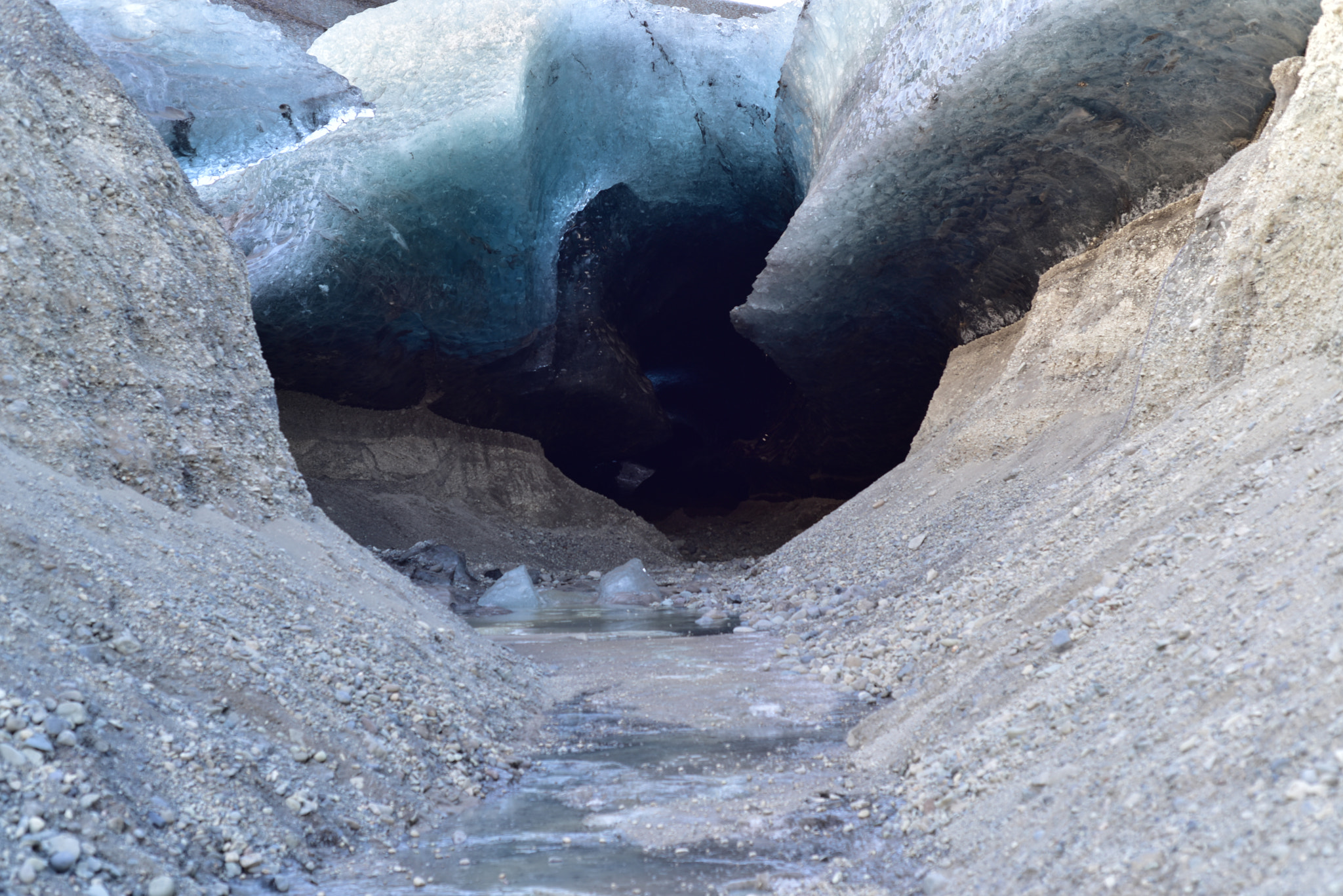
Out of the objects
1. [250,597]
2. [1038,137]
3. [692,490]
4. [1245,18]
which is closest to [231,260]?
[250,597]

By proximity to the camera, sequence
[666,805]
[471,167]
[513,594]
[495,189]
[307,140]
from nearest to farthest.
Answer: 1. [666,805]
2. [513,594]
3. [307,140]
4. [471,167]
5. [495,189]

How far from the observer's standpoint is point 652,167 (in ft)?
30.8

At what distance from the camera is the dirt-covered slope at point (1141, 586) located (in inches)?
59.3

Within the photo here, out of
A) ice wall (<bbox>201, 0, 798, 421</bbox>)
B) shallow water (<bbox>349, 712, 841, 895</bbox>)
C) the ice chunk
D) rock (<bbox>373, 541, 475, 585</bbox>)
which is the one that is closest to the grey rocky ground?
shallow water (<bbox>349, 712, 841, 895</bbox>)

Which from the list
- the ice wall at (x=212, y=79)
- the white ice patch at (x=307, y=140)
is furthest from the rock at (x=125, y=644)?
the white ice patch at (x=307, y=140)

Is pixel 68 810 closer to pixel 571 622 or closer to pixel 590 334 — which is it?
pixel 571 622

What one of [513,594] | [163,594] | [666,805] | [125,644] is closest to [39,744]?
[125,644]

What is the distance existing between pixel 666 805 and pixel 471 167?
703 centimetres

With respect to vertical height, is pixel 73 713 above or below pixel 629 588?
below

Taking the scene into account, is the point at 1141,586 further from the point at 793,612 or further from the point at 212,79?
the point at 212,79

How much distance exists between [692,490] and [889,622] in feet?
33.9

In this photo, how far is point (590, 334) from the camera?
10117 mm

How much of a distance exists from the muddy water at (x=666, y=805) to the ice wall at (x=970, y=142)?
367cm

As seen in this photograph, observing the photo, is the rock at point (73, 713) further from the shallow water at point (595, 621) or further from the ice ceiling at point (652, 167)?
the ice ceiling at point (652, 167)
